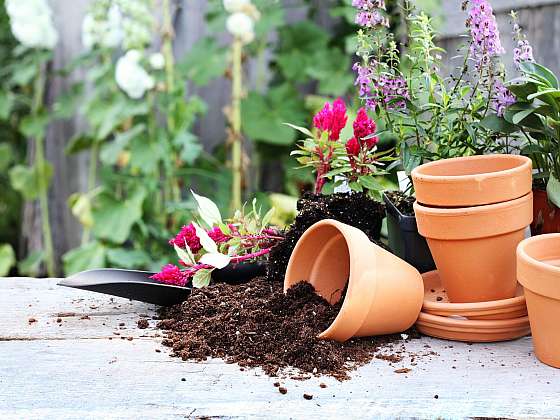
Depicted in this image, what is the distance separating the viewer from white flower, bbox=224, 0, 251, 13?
109 inches

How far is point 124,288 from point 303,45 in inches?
81.7

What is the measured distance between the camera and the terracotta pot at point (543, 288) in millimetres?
977

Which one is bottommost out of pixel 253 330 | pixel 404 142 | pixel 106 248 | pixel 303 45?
pixel 106 248

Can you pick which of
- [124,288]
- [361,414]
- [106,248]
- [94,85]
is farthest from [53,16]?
[361,414]

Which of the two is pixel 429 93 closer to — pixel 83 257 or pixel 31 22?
pixel 83 257

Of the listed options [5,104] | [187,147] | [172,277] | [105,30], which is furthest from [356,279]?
[5,104]

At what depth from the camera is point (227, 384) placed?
3.26 feet

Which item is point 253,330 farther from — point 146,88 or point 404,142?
point 146,88

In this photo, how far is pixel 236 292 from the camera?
1.27 meters

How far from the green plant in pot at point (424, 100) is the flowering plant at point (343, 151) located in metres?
0.04

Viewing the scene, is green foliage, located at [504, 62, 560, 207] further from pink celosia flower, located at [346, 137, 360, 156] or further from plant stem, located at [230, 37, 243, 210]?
plant stem, located at [230, 37, 243, 210]

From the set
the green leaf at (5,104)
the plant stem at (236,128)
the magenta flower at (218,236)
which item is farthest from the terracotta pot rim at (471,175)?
the green leaf at (5,104)

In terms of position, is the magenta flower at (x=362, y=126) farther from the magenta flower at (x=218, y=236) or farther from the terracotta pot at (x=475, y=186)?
the magenta flower at (x=218, y=236)

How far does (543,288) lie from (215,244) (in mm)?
538
